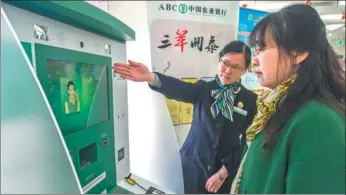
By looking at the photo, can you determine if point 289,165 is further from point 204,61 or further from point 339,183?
point 204,61

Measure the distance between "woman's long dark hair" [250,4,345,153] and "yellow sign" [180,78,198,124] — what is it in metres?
0.70

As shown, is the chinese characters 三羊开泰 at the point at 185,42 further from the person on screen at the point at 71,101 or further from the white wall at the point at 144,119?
the person on screen at the point at 71,101

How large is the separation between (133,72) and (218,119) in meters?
0.59

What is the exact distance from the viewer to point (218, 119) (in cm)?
141

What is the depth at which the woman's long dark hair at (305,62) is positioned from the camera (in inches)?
33.1

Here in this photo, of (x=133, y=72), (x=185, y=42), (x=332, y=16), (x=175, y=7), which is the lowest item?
(x=133, y=72)

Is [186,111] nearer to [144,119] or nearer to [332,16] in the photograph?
[144,119]

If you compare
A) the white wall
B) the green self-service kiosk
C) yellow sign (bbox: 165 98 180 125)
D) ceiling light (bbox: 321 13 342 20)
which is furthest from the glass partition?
ceiling light (bbox: 321 13 342 20)

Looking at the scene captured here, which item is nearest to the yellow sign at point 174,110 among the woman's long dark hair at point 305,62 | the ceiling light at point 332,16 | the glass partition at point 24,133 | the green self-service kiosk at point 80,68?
the green self-service kiosk at point 80,68

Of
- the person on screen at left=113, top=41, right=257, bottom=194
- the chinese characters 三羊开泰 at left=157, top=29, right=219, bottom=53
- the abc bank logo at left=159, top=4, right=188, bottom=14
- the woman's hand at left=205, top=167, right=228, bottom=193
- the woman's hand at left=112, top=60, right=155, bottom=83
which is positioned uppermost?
the abc bank logo at left=159, top=4, right=188, bottom=14

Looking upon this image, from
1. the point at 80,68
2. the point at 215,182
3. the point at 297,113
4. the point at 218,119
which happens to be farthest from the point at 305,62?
the point at 215,182

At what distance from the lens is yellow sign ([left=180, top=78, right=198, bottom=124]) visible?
155 cm

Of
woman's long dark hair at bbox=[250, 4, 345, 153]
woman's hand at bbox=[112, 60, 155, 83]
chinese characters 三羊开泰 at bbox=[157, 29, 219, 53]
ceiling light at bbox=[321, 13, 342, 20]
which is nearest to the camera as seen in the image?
woman's long dark hair at bbox=[250, 4, 345, 153]

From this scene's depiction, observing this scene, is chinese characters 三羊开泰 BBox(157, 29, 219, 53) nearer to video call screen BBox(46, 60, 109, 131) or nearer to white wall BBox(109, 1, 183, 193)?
white wall BBox(109, 1, 183, 193)
